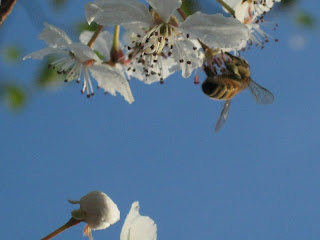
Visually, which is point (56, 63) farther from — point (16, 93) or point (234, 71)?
point (16, 93)

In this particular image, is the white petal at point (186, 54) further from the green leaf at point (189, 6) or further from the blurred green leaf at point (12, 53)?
the blurred green leaf at point (12, 53)

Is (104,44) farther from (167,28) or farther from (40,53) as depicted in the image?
(167,28)

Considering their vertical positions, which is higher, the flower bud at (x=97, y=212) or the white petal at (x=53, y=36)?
the white petal at (x=53, y=36)

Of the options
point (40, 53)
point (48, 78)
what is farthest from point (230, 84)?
point (48, 78)

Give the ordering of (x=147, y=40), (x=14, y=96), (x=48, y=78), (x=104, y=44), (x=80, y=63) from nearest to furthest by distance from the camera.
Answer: (x=147, y=40), (x=80, y=63), (x=104, y=44), (x=48, y=78), (x=14, y=96)

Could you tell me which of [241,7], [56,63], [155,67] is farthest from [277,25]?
[56,63]

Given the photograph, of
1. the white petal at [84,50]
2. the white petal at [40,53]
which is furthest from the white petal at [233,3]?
the white petal at [40,53]

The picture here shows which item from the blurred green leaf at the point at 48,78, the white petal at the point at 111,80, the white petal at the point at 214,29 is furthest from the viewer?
the blurred green leaf at the point at 48,78

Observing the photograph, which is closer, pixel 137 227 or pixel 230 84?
pixel 137 227
